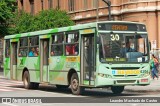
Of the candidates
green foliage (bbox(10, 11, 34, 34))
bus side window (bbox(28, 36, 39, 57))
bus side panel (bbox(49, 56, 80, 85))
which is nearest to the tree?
green foliage (bbox(10, 11, 34, 34))

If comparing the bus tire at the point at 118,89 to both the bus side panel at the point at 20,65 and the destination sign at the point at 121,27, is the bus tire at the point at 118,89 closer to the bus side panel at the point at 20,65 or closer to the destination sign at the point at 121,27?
the destination sign at the point at 121,27

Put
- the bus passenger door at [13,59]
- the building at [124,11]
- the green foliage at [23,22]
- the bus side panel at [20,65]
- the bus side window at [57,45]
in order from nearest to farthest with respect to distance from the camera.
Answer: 1. the bus side window at [57,45]
2. the bus side panel at [20,65]
3. the bus passenger door at [13,59]
4. the building at [124,11]
5. the green foliage at [23,22]

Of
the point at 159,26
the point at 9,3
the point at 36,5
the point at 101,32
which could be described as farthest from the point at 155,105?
the point at 36,5

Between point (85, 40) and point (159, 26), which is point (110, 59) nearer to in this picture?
point (85, 40)

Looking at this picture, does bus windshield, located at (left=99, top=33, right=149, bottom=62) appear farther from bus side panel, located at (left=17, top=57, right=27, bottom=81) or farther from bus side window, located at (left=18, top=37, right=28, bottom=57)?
bus side panel, located at (left=17, top=57, right=27, bottom=81)

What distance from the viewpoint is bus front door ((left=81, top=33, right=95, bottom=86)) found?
19.1 meters

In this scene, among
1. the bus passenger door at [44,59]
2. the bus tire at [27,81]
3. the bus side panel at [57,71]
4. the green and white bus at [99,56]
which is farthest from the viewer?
the bus tire at [27,81]

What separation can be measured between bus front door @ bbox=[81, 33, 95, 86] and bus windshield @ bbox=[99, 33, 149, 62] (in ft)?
1.79

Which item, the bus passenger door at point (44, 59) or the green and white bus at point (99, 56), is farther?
the bus passenger door at point (44, 59)

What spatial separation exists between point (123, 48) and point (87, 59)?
1568 mm

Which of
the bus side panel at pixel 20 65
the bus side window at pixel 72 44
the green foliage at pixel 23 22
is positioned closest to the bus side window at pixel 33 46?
the bus side panel at pixel 20 65

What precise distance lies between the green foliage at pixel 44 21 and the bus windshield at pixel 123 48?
2814 centimetres

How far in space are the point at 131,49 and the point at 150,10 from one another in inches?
1101

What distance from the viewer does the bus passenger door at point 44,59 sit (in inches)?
906
